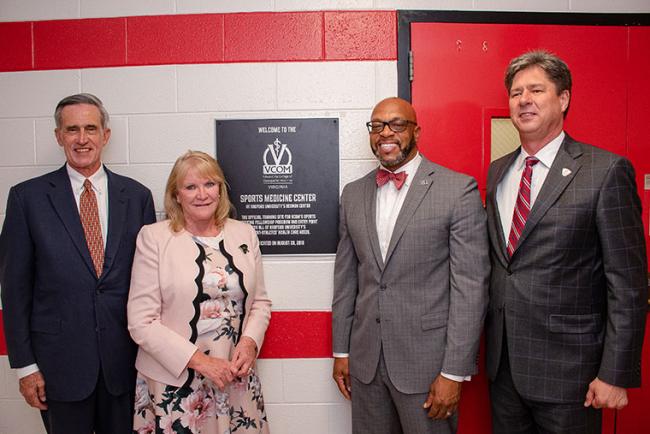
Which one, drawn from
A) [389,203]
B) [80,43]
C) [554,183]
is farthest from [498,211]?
[80,43]

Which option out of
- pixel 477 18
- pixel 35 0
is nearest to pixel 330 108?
pixel 477 18

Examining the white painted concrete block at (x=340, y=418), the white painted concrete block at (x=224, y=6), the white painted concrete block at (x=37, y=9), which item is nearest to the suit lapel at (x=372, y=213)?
the white painted concrete block at (x=340, y=418)

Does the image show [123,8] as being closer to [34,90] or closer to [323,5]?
[34,90]

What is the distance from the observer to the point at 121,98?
7.11 feet

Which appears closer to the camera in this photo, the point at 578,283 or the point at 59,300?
the point at 578,283

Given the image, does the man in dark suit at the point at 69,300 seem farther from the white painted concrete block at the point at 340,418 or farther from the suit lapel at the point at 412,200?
the suit lapel at the point at 412,200

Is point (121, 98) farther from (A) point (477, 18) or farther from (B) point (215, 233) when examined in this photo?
(A) point (477, 18)

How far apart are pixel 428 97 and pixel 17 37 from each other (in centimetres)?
210

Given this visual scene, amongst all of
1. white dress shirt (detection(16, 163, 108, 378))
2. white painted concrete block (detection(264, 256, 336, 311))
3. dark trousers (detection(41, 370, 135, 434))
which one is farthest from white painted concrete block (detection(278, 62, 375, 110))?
dark trousers (detection(41, 370, 135, 434))

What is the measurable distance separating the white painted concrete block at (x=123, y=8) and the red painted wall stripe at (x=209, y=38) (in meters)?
0.03

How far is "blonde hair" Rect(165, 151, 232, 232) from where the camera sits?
70.3 inches

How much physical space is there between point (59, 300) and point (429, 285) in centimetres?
151

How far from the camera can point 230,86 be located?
2.14 m

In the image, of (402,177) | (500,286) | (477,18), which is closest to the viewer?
(500,286)
